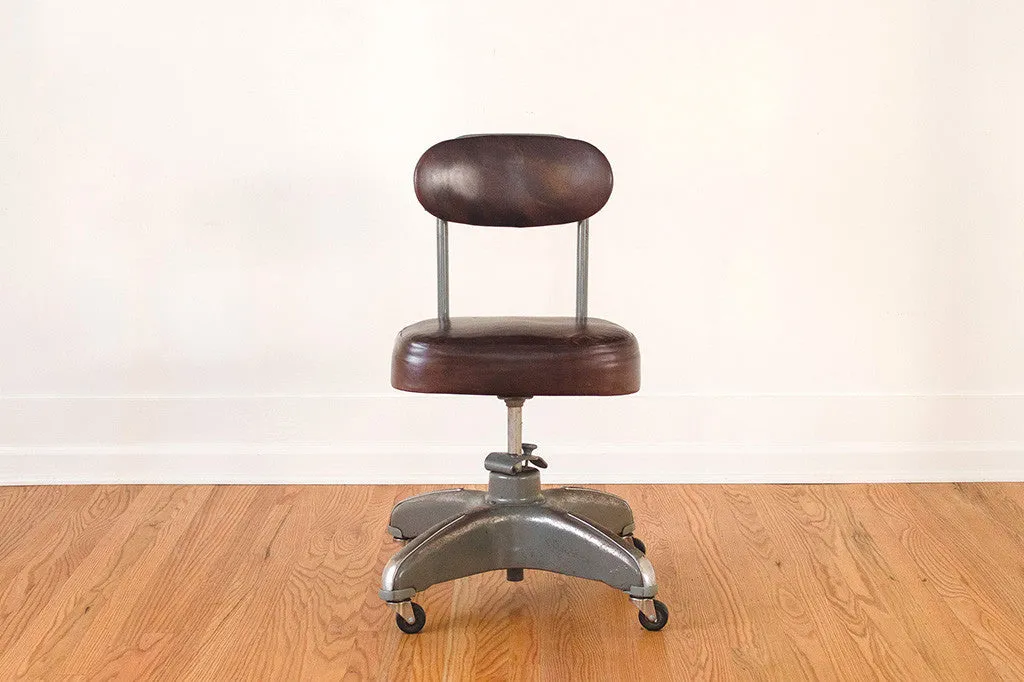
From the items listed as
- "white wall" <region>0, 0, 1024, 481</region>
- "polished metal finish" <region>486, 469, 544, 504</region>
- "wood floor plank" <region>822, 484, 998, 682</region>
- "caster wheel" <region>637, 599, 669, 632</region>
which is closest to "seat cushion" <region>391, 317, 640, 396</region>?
"polished metal finish" <region>486, 469, 544, 504</region>

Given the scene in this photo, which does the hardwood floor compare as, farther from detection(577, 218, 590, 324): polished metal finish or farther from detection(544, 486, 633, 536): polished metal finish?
detection(577, 218, 590, 324): polished metal finish

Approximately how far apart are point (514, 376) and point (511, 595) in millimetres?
455

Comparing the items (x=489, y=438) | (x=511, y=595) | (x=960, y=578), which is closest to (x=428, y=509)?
(x=511, y=595)

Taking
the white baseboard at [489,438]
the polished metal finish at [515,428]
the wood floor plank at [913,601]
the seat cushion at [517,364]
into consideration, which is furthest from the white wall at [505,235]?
the seat cushion at [517,364]

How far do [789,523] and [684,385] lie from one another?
0.47 metres

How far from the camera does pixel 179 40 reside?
8.80 ft

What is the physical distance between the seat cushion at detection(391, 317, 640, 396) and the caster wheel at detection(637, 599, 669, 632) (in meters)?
0.35

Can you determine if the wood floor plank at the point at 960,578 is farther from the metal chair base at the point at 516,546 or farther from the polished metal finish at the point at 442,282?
the polished metal finish at the point at 442,282

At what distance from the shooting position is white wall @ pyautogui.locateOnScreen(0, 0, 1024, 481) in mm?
2684

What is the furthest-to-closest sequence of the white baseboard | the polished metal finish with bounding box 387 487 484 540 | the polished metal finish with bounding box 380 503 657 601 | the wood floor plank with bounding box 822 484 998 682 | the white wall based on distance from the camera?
the white baseboard, the white wall, the polished metal finish with bounding box 387 487 484 540, the polished metal finish with bounding box 380 503 657 601, the wood floor plank with bounding box 822 484 998 682

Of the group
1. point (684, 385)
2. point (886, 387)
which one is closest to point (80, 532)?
point (684, 385)

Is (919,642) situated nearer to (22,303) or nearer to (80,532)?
(80,532)

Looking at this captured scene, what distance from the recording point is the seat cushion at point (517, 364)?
1.80 meters

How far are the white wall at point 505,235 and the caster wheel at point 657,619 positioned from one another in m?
0.92
